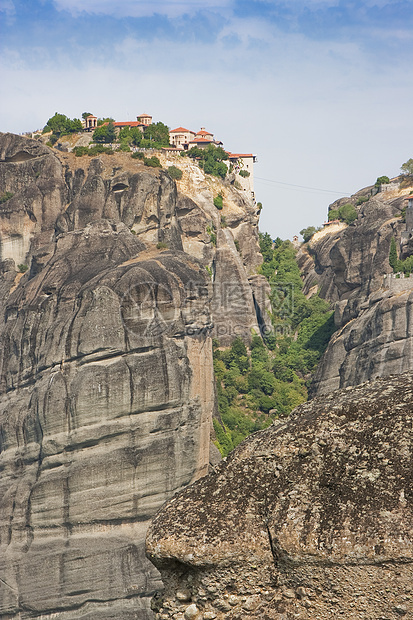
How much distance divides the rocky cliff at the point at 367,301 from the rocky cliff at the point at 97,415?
13624mm

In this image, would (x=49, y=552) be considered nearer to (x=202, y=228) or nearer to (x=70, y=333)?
(x=70, y=333)

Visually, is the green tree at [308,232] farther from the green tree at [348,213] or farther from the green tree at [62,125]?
the green tree at [62,125]

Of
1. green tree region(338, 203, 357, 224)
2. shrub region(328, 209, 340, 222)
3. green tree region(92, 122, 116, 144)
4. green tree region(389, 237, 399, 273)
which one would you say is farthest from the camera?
shrub region(328, 209, 340, 222)

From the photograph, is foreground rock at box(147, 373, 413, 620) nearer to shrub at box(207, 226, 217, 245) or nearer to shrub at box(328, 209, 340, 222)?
shrub at box(207, 226, 217, 245)

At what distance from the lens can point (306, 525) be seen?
11477mm

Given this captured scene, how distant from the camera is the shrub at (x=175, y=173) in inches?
4468

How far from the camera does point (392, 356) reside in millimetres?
75875

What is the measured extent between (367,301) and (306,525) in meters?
78.2

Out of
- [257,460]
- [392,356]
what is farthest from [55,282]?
[257,460]

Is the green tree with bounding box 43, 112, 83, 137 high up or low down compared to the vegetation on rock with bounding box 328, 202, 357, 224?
up

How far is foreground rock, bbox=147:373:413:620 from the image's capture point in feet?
36.5

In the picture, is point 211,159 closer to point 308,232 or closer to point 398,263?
point 308,232

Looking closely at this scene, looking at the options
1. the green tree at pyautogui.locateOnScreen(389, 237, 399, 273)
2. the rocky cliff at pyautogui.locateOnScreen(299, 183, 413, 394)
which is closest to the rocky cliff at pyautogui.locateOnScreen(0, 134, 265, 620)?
the rocky cliff at pyautogui.locateOnScreen(299, 183, 413, 394)

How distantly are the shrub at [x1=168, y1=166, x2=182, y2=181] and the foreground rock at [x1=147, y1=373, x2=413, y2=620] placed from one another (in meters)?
102
